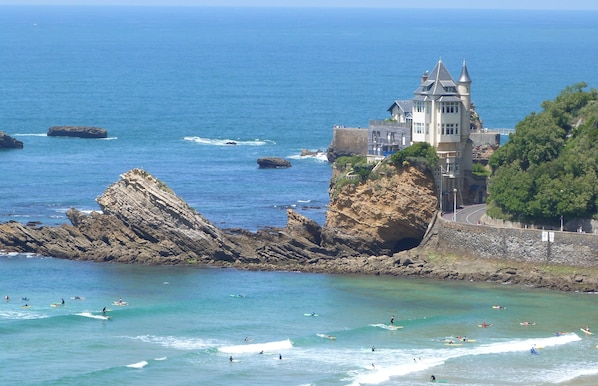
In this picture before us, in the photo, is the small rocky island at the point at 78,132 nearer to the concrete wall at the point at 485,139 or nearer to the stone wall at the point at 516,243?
the concrete wall at the point at 485,139

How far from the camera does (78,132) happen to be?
157 m

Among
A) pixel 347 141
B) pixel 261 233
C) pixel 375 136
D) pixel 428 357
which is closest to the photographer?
pixel 428 357

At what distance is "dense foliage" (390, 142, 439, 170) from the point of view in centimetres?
9450

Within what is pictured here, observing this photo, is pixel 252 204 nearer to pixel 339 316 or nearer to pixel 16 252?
pixel 16 252

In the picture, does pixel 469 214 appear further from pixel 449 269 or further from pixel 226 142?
pixel 226 142

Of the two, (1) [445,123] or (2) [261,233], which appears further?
(1) [445,123]

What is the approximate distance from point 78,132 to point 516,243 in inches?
2960

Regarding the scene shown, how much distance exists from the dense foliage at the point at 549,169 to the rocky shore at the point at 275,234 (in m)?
4.64

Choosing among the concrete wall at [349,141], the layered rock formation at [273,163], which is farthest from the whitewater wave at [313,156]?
the layered rock formation at [273,163]

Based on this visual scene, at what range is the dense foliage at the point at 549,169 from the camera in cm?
9056

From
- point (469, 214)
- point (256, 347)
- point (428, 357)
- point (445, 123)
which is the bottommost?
point (428, 357)

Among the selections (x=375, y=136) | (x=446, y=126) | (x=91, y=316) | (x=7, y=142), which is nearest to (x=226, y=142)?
(x=7, y=142)

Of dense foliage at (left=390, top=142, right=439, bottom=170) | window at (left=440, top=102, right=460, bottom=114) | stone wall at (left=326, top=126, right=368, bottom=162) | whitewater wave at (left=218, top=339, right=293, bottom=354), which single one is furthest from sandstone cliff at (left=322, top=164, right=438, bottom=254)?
stone wall at (left=326, top=126, right=368, bottom=162)

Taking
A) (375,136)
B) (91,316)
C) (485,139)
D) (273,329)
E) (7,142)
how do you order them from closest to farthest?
(273,329) < (91,316) < (375,136) < (485,139) < (7,142)
